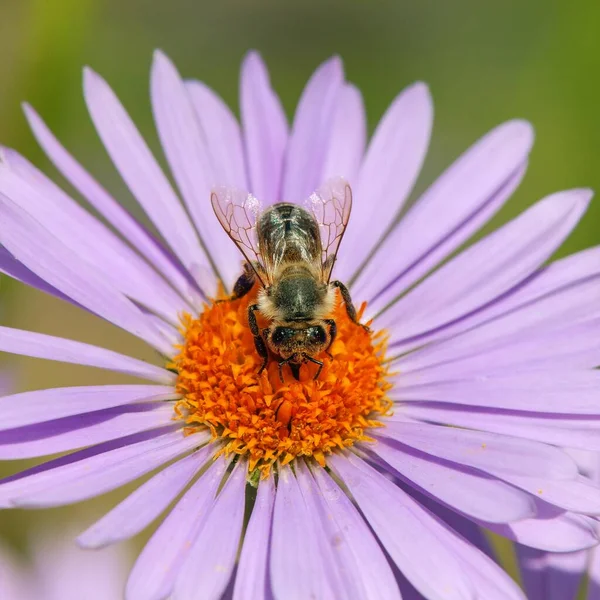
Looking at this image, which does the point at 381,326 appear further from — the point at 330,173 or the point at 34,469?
the point at 34,469

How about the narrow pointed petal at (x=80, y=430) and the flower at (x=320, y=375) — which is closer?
the flower at (x=320, y=375)

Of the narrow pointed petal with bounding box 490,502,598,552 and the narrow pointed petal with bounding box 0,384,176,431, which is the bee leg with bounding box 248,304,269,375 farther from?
the narrow pointed petal with bounding box 490,502,598,552

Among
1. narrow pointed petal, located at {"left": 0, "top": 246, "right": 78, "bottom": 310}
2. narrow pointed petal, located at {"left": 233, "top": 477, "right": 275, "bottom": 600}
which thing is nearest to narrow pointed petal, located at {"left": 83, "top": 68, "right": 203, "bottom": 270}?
narrow pointed petal, located at {"left": 0, "top": 246, "right": 78, "bottom": 310}

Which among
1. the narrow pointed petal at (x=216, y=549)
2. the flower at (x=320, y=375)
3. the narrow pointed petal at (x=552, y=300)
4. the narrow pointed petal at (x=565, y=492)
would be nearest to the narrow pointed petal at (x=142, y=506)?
the flower at (x=320, y=375)

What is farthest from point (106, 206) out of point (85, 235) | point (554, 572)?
point (554, 572)

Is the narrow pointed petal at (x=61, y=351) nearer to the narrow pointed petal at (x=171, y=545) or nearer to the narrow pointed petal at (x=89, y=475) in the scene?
the narrow pointed petal at (x=89, y=475)

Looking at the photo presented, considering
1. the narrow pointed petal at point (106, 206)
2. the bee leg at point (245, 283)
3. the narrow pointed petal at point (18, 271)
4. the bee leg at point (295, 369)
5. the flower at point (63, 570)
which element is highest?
the narrow pointed petal at point (106, 206)
